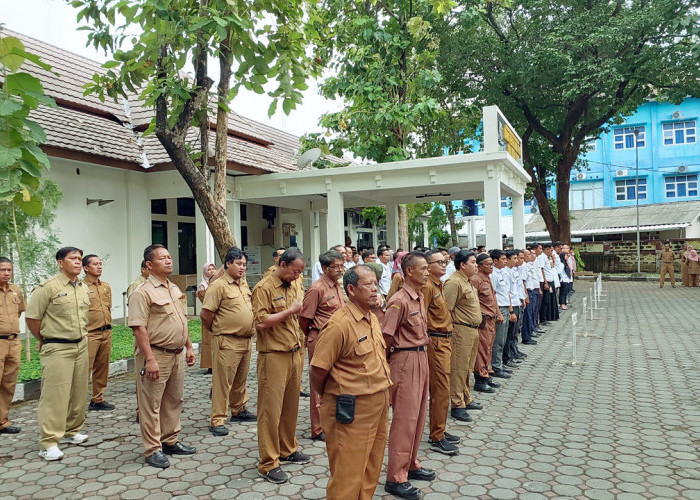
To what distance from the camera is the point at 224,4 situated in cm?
750

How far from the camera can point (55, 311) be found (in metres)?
5.12

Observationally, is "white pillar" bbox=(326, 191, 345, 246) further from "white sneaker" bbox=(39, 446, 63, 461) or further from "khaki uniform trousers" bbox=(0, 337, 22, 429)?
"white sneaker" bbox=(39, 446, 63, 461)

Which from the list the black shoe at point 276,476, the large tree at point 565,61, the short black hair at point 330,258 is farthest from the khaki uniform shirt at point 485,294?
the large tree at point 565,61

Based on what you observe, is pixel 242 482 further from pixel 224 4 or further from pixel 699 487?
pixel 224 4

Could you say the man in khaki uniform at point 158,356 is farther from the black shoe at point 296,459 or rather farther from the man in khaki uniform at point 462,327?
the man in khaki uniform at point 462,327

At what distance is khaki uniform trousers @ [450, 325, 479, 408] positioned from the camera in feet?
19.4

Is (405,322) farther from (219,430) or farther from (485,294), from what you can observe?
(485,294)

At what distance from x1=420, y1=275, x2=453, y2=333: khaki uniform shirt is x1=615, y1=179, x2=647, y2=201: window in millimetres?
37915

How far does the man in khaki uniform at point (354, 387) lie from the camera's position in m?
3.26

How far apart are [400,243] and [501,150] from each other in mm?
5799

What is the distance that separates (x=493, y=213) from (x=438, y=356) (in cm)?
795

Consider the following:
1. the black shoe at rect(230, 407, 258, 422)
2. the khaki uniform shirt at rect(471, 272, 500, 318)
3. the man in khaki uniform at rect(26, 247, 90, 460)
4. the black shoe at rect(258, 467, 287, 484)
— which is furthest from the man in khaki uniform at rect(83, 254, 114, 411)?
the khaki uniform shirt at rect(471, 272, 500, 318)

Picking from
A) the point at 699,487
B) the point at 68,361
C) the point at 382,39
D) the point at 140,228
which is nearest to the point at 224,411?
the point at 68,361

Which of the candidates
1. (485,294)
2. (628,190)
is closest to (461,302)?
(485,294)
